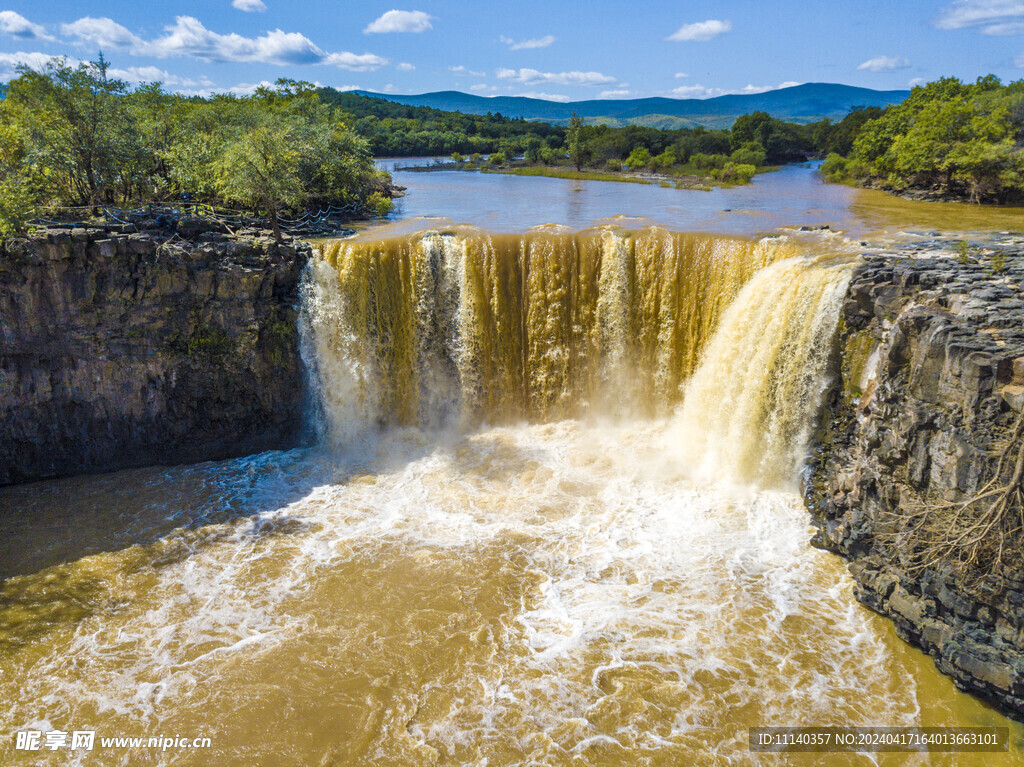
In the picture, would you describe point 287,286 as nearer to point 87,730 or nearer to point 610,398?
point 610,398

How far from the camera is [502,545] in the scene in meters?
12.8

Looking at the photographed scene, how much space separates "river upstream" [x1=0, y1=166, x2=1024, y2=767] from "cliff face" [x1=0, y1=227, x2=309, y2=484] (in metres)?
0.84

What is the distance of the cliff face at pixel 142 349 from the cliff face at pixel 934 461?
548 inches

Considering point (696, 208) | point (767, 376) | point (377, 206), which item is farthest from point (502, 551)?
point (696, 208)

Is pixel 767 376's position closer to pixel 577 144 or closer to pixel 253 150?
pixel 253 150

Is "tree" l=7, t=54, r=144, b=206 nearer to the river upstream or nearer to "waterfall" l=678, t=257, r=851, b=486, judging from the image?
the river upstream

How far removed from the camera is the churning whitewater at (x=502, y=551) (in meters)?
9.19

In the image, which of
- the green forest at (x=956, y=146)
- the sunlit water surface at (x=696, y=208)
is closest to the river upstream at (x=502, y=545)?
the sunlit water surface at (x=696, y=208)

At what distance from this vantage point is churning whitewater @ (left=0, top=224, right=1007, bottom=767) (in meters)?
9.19

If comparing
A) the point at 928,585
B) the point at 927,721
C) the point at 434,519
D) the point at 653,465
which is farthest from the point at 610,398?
the point at 927,721

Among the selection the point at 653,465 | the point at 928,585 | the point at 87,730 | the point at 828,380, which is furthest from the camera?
the point at 653,465

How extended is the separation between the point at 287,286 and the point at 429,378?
4627 millimetres

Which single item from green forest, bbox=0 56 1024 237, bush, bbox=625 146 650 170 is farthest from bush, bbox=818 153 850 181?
bush, bbox=625 146 650 170

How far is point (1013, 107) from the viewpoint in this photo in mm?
29344
